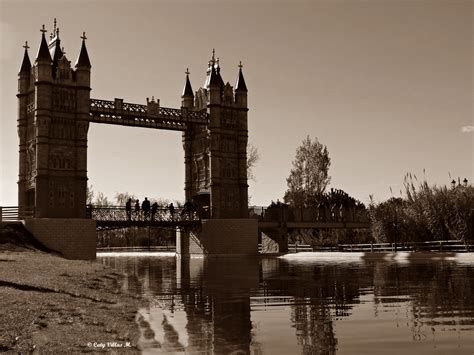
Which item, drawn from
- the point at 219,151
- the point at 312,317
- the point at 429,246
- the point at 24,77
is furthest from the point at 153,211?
the point at 312,317

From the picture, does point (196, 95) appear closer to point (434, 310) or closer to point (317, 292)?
point (317, 292)

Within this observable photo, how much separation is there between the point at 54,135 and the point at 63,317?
35372mm

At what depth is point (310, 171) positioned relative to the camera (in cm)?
7388

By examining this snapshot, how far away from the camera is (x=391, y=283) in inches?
783

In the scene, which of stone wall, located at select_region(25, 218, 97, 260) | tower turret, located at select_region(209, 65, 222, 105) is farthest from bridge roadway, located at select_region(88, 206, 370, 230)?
tower turret, located at select_region(209, 65, 222, 105)

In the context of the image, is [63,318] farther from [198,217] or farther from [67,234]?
[198,217]

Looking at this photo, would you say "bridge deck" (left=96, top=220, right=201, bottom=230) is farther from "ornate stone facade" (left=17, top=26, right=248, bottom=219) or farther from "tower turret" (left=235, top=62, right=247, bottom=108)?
"tower turret" (left=235, top=62, right=247, bottom=108)

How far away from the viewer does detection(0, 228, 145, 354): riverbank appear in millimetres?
8305

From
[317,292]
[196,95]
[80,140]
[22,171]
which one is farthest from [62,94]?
[317,292]

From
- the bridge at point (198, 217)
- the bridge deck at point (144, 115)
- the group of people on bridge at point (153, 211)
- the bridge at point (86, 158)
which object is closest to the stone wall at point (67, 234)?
the bridge at point (86, 158)

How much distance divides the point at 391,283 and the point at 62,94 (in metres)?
32.3

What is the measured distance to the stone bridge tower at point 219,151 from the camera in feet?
169

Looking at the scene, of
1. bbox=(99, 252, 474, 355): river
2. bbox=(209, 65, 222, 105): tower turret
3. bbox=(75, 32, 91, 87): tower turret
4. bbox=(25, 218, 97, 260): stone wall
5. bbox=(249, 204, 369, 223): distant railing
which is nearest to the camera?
bbox=(99, 252, 474, 355): river

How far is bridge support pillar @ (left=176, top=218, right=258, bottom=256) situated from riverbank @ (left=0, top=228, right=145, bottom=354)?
34.3 meters
